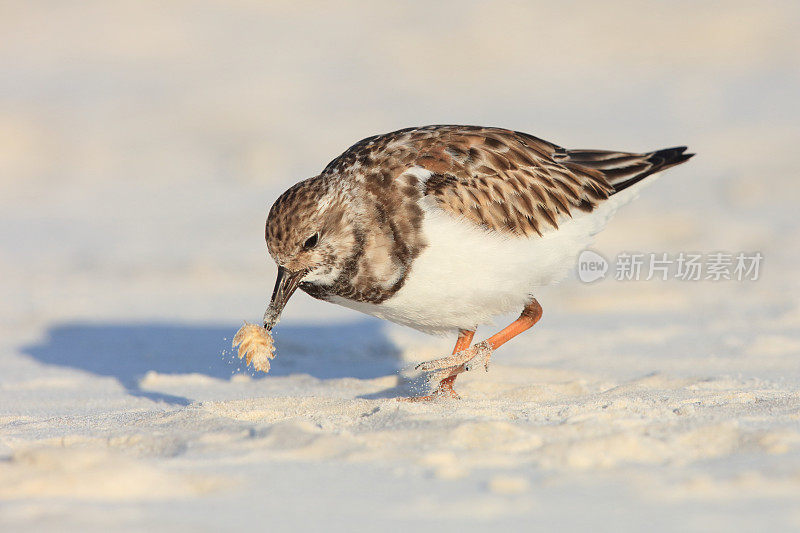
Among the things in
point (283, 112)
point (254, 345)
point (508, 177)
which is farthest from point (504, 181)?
point (283, 112)

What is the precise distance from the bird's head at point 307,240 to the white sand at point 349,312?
654mm

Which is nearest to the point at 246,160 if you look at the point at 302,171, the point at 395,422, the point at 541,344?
the point at 302,171

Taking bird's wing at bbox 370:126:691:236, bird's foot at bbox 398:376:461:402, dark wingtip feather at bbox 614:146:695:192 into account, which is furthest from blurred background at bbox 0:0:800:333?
bird's wing at bbox 370:126:691:236

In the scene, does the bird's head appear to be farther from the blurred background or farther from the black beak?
the blurred background

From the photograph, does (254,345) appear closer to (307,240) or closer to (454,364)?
(307,240)

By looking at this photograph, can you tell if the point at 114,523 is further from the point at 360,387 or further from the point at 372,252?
the point at 360,387

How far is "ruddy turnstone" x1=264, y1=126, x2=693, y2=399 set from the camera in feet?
16.9

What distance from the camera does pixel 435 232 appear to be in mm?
5145

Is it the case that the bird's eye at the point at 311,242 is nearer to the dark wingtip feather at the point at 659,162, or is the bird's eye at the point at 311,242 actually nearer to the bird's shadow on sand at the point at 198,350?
the bird's shadow on sand at the point at 198,350

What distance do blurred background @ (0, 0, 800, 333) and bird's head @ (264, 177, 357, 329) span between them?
3.20m

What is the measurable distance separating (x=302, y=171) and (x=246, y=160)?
0.79m

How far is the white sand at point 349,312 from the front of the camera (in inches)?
135

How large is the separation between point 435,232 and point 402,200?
0.26m

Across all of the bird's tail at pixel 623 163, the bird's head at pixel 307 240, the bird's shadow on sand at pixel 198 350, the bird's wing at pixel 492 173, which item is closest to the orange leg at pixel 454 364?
the bird's wing at pixel 492 173
